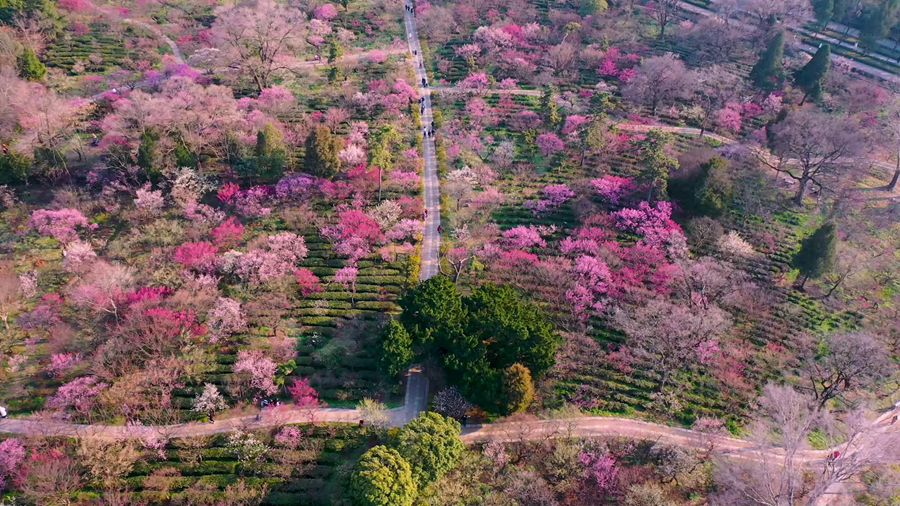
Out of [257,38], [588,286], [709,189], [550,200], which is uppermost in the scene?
[257,38]

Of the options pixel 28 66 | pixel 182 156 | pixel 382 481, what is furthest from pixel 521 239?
pixel 28 66

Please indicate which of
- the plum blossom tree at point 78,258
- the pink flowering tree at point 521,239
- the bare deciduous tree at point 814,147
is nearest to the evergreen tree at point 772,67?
the bare deciduous tree at point 814,147

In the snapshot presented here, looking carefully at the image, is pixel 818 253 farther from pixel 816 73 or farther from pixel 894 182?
pixel 816 73

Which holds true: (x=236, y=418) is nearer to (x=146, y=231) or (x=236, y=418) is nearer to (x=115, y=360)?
(x=115, y=360)

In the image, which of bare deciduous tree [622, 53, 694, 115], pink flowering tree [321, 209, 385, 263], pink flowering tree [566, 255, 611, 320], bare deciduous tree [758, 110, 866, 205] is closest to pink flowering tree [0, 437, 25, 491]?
pink flowering tree [321, 209, 385, 263]

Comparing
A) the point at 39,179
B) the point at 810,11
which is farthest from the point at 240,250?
the point at 810,11

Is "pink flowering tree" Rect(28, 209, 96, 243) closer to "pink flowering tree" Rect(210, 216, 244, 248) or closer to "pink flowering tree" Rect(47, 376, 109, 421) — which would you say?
"pink flowering tree" Rect(210, 216, 244, 248)

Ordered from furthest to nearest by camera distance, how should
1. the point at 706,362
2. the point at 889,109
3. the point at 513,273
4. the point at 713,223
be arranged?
the point at 889,109, the point at 713,223, the point at 513,273, the point at 706,362

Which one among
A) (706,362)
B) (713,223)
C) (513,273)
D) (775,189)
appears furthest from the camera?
(775,189)
